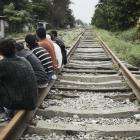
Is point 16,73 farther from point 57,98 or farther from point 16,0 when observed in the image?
point 16,0

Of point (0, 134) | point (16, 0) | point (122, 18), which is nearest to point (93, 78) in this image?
point (0, 134)

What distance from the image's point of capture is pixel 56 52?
9.98m

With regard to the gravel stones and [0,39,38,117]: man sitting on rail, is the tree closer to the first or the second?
the gravel stones

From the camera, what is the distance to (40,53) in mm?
8500

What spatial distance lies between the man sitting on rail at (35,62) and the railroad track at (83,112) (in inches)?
7.1

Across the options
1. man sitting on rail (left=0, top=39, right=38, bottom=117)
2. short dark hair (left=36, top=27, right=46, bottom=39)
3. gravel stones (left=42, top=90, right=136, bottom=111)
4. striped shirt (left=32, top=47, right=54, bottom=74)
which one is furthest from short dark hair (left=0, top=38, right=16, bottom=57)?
short dark hair (left=36, top=27, right=46, bottom=39)

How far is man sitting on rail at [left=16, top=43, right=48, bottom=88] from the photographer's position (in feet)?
23.8

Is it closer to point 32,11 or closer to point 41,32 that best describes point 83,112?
point 41,32

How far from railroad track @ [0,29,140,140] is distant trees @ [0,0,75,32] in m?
40.4

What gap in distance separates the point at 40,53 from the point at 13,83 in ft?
8.28

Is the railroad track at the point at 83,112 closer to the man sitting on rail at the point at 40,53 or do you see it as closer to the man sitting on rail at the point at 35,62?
the man sitting on rail at the point at 35,62

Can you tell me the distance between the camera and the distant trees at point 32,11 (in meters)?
51.2

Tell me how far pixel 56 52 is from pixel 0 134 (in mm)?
5309

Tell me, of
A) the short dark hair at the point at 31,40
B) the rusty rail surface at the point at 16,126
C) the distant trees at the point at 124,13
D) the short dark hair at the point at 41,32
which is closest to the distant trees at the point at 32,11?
the distant trees at the point at 124,13
